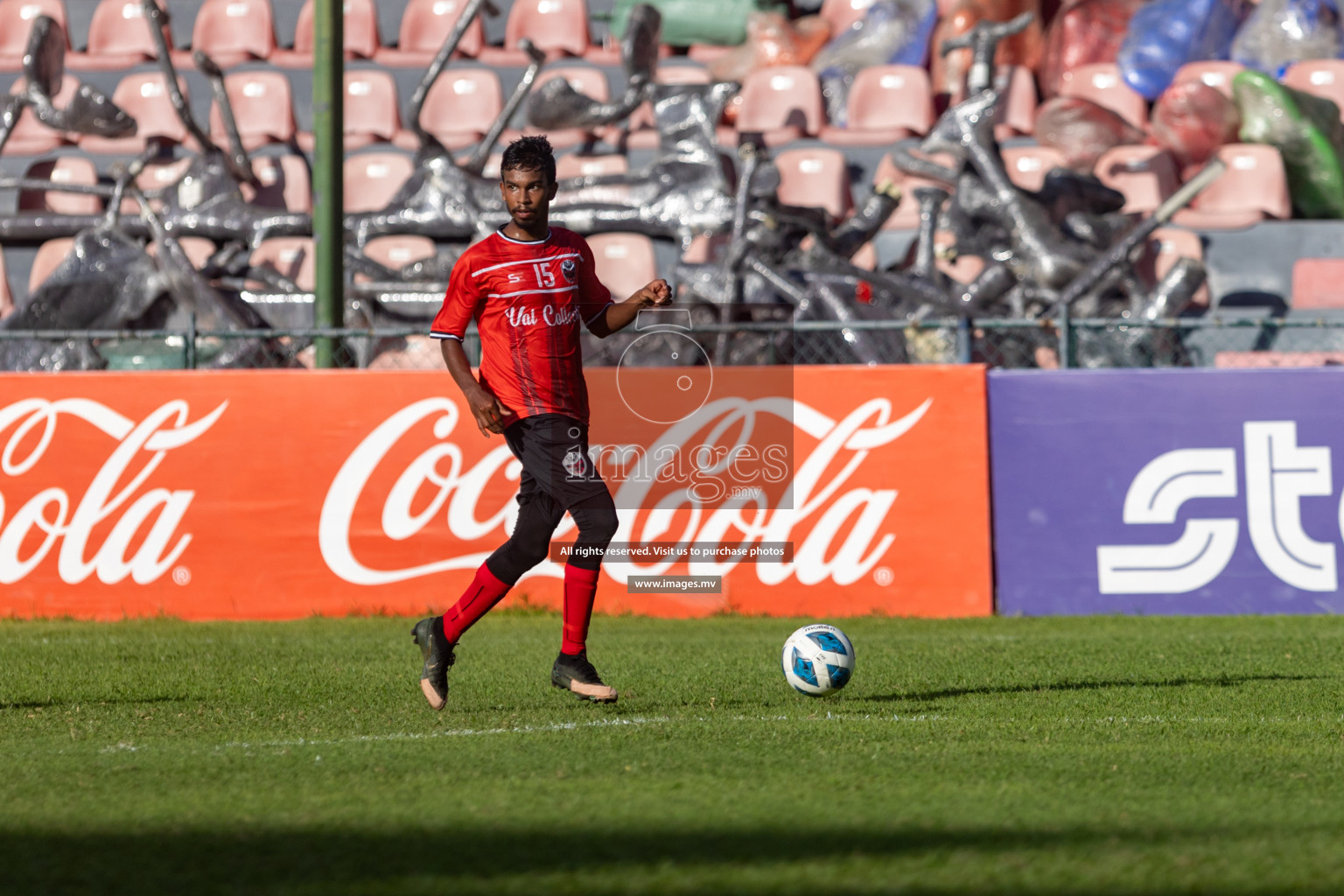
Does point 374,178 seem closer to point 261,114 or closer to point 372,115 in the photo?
point 372,115

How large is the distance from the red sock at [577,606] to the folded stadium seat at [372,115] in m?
15.2

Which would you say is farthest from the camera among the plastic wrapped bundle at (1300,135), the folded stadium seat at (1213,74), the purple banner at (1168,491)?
the folded stadium seat at (1213,74)

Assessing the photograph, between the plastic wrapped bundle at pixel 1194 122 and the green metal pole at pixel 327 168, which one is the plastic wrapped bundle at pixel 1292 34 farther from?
the green metal pole at pixel 327 168

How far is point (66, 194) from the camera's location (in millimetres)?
19797

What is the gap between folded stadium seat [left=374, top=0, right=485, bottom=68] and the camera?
2189cm

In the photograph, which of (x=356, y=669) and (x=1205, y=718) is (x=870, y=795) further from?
(x=356, y=669)

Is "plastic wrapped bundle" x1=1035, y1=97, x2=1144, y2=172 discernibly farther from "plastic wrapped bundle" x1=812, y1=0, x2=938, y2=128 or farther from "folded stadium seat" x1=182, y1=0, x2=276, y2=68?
"folded stadium seat" x1=182, y1=0, x2=276, y2=68

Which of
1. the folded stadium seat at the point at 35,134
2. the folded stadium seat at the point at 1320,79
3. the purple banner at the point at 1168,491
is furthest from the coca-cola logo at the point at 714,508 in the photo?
the folded stadium seat at the point at 35,134

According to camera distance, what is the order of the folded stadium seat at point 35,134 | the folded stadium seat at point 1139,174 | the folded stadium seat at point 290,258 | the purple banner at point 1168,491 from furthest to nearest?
1. the folded stadium seat at point 35,134
2. the folded stadium seat at point 1139,174
3. the folded stadium seat at point 290,258
4. the purple banner at point 1168,491

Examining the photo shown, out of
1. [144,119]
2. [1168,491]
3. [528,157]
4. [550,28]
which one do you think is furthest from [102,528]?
[550,28]

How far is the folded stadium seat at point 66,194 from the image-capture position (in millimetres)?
19625

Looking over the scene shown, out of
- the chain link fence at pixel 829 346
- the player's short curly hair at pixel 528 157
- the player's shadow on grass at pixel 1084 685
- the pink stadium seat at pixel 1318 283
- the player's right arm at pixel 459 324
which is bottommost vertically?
the player's shadow on grass at pixel 1084 685

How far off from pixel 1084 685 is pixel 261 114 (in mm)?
16603

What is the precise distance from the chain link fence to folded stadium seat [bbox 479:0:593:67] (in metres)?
8.67
